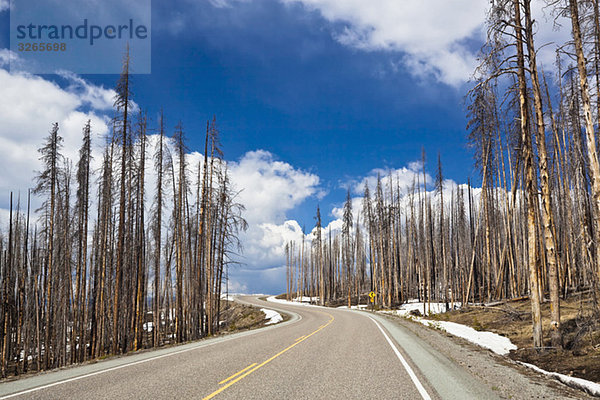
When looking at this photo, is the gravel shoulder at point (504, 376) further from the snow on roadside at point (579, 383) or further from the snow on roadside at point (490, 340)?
the snow on roadside at point (490, 340)

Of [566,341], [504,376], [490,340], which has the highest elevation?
[504,376]

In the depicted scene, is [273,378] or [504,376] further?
[504,376]

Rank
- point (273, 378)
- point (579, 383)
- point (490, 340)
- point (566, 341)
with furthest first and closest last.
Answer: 1. point (490, 340)
2. point (566, 341)
3. point (273, 378)
4. point (579, 383)

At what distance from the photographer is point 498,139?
27.9m

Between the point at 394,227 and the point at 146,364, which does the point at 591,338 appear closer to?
the point at 146,364

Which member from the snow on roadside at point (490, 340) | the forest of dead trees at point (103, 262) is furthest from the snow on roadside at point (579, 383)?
the forest of dead trees at point (103, 262)

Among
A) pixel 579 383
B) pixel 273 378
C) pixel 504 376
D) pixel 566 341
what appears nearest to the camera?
pixel 579 383

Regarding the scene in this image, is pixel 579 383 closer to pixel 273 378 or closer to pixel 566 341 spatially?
pixel 566 341

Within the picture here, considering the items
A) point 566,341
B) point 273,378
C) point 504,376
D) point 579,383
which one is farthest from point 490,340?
point 273,378

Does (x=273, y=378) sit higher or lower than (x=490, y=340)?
higher

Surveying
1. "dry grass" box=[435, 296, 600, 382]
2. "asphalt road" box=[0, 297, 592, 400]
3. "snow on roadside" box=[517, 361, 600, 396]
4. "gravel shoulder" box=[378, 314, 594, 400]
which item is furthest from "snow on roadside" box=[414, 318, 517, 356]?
"snow on roadside" box=[517, 361, 600, 396]

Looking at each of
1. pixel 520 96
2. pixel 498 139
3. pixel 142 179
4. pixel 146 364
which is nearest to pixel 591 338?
pixel 520 96

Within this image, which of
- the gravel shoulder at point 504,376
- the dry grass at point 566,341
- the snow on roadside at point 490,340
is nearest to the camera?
the gravel shoulder at point 504,376

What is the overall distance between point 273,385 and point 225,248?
23.5m
